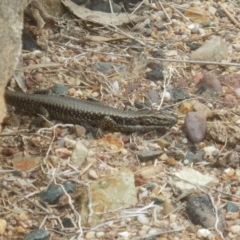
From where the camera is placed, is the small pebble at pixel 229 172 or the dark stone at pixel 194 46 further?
the dark stone at pixel 194 46

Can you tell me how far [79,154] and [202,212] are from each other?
37.1 inches

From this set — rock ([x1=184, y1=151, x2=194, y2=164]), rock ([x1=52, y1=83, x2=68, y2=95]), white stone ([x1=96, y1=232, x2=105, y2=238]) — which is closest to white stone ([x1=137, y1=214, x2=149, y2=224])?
white stone ([x1=96, y1=232, x2=105, y2=238])

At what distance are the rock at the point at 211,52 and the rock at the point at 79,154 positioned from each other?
163 centimetres

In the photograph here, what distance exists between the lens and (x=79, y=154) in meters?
5.09

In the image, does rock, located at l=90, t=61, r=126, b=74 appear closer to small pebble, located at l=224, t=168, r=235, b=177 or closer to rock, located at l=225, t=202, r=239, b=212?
small pebble, located at l=224, t=168, r=235, b=177

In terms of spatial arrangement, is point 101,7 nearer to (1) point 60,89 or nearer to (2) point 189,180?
(1) point 60,89

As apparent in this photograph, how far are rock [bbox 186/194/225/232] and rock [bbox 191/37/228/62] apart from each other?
1832mm

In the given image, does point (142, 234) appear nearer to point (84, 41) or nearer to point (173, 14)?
point (84, 41)

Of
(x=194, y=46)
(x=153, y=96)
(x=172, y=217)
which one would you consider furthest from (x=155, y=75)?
(x=172, y=217)

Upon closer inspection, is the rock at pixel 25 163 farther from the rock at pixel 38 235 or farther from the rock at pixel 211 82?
the rock at pixel 211 82

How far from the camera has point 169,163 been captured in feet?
16.9

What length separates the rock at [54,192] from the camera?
474 centimetres

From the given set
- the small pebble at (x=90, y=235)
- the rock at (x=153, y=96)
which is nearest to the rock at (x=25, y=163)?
the small pebble at (x=90, y=235)

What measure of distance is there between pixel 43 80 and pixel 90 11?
1006 millimetres
